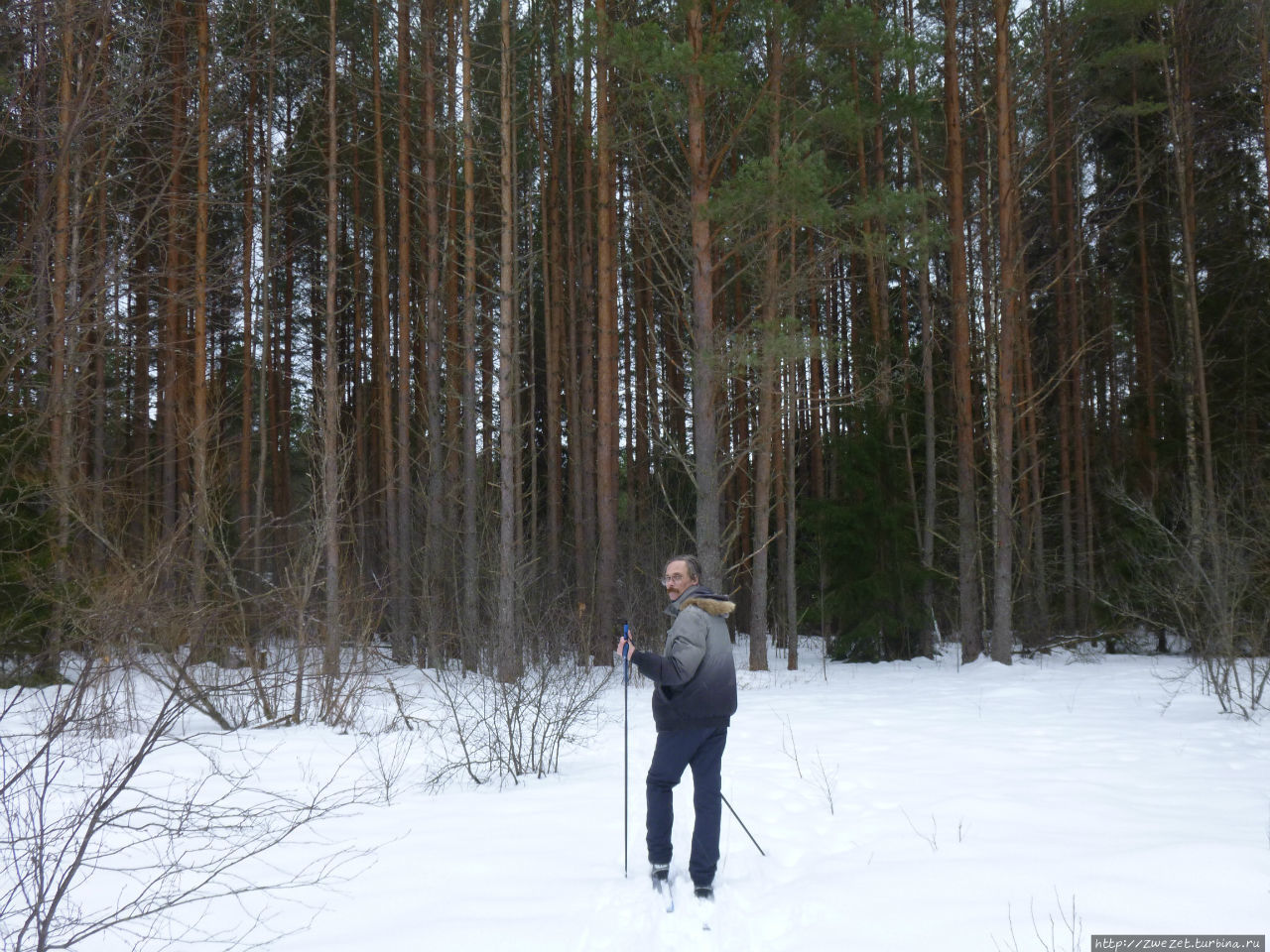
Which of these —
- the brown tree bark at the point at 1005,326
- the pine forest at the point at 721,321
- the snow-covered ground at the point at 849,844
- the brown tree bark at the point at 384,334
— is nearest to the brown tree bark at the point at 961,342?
the pine forest at the point at 721,321

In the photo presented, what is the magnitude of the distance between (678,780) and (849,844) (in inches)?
59.0

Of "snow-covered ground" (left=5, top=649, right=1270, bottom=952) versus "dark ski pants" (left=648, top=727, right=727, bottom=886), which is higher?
"dark ski pants" (left=648, top=727, right=727, bottom=886)

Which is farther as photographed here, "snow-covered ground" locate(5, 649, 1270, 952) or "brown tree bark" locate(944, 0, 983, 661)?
"brown tree bark" locate(944, 0, 983, 661)

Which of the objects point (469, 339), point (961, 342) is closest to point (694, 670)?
Answer: point (469, 339)

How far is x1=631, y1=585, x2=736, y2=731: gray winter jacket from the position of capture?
4.36 m

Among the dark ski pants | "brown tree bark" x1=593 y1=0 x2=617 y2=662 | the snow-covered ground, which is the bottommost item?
the snow-covered ground

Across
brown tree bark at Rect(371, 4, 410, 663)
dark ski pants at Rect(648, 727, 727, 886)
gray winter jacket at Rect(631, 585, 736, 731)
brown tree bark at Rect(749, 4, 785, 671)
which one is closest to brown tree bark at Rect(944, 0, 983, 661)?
brown tree bark at Rect(749, 4, 785, 671)

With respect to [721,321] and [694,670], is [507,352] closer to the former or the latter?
[721,321]

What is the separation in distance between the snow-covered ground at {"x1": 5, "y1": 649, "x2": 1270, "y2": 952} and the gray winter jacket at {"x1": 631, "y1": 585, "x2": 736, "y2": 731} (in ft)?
2.92

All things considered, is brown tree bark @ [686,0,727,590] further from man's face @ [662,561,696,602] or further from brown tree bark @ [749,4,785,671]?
man's face @ [662,561,696,602]

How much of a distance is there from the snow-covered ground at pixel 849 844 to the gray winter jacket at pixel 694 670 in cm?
89

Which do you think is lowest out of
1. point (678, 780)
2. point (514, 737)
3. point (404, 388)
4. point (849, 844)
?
point (849, 844)

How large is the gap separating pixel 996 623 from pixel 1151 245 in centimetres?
1165

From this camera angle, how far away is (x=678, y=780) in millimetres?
4410
